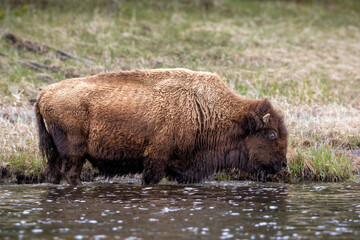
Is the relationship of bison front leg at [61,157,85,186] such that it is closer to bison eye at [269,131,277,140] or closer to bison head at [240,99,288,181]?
bison head at [240,99,288,181]

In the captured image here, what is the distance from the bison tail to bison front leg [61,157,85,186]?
0.27 metres

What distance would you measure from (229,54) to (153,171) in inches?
330

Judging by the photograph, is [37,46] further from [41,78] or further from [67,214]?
[67,214]

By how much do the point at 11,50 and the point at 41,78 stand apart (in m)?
2.56

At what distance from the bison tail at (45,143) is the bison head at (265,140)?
3.13 m

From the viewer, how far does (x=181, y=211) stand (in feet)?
24.7

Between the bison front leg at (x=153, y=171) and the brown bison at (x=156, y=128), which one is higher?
the brown bison at (x=156, y=128)

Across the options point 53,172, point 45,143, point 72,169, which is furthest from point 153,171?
point 45,143

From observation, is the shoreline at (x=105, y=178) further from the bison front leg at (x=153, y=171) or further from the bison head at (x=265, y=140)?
the bison front leg at (x=153, y=171)

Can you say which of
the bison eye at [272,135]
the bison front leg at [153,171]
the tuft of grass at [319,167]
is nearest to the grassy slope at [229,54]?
the tuft of grass at [319,167]

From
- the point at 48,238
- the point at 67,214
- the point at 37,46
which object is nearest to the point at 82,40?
the point at 37,46

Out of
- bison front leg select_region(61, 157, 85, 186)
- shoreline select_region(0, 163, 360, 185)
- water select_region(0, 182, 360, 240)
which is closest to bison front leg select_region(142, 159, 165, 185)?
water select_region(0, 182, 360, 240)

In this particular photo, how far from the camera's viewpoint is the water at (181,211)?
6414 mm

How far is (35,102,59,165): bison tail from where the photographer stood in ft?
31.8
